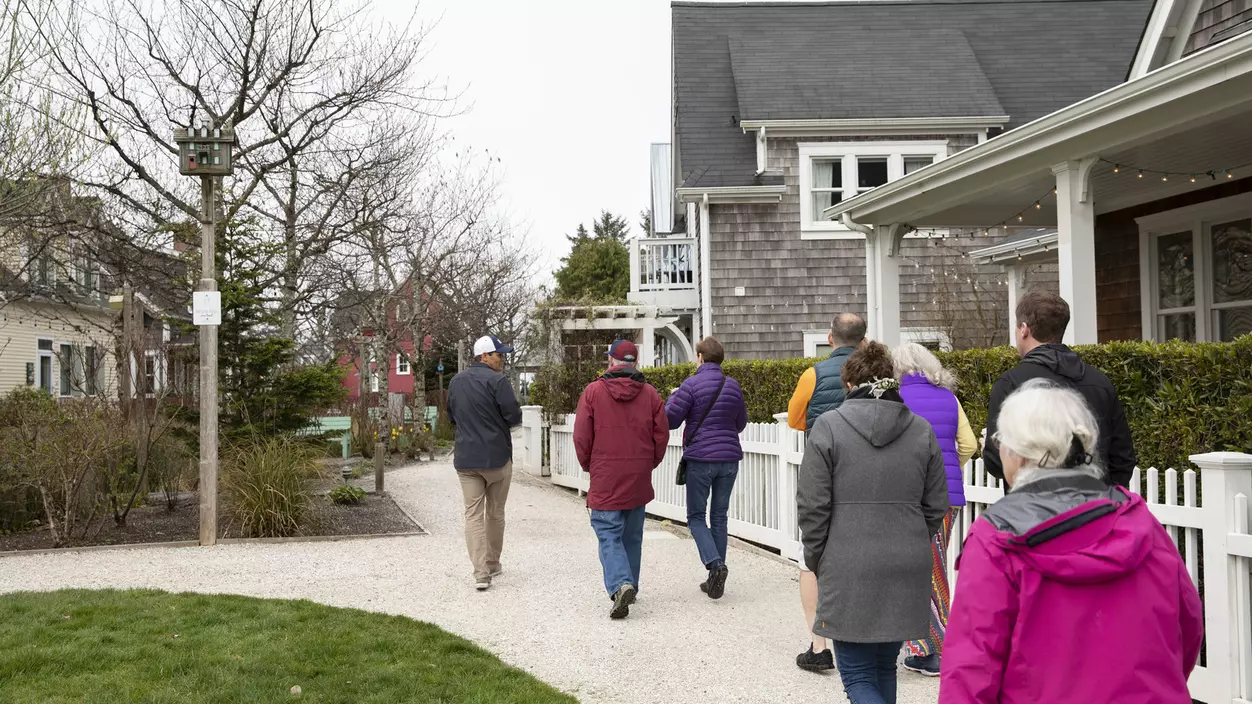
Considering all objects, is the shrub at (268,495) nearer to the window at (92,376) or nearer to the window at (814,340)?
the window at (92,376)

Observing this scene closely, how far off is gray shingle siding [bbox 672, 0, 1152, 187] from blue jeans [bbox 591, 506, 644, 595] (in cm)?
1121

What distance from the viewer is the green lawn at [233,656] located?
513 cm

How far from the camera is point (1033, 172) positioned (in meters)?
9.11

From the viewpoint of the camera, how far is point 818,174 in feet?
59.6

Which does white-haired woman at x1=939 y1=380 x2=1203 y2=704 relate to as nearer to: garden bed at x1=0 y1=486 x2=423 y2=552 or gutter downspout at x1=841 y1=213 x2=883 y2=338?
garden bed at x1=0 y1=486 x2=423 y2=552

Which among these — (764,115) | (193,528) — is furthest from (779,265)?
(193,528)

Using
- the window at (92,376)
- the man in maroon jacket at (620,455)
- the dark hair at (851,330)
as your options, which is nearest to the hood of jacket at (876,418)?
the dark hair at (851,330)

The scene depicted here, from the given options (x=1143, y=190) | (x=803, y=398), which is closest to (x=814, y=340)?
(x=1143, y=190)

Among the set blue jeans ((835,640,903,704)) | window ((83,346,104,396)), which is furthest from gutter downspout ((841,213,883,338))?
window ((83,346,104,396))

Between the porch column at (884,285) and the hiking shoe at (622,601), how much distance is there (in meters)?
5.46

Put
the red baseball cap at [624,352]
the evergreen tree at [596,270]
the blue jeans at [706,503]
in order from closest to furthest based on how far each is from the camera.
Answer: the red baseball cap at [624,352]
the blue jeans at [706,503]
the evergreen tree at [596,270]

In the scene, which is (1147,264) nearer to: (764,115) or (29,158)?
(764,115)

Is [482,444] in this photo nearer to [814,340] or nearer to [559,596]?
[559,596]

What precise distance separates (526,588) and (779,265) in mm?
10950
